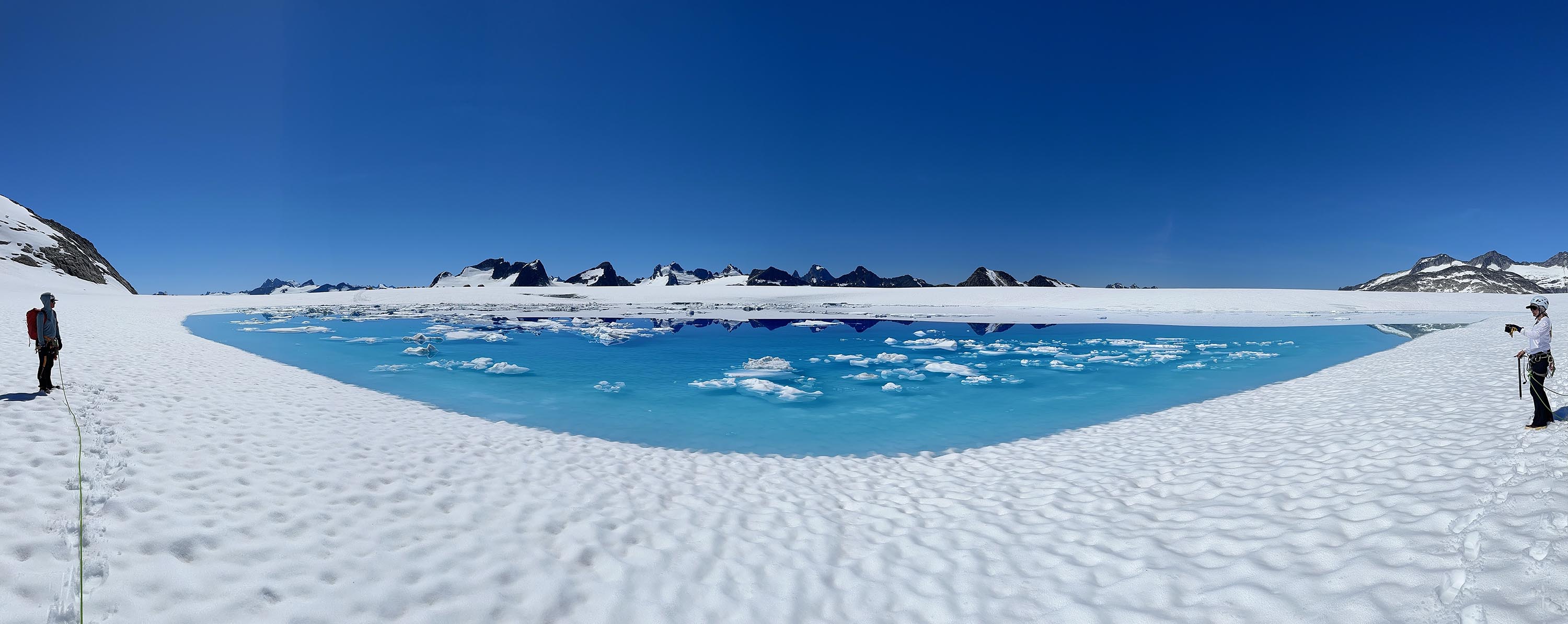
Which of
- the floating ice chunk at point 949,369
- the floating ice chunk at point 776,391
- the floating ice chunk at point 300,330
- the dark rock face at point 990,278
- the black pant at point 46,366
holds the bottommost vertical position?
the floating ice chunk at point 776,391

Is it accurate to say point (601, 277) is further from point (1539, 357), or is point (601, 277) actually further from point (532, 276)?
point (1539, 357)

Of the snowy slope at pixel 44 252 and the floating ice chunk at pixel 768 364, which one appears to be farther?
the snowy slope at pixel 44 252

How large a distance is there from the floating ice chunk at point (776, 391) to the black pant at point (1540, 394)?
11.2m

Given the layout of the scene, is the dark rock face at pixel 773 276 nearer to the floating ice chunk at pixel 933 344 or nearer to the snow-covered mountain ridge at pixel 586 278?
the snow-covered mountain ridge at pixel 586 278

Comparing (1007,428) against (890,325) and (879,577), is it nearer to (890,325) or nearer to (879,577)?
(879,577)

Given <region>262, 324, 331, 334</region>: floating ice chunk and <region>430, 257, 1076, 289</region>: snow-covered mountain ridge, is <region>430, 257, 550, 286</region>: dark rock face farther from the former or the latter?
<region>262, 324, 331, 334</region>: floating ice chunk

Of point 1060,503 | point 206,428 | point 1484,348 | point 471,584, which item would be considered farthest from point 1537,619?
point 1484,348

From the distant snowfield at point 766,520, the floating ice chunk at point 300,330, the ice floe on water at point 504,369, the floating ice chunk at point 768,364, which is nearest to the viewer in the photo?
the distant snowfield at point 766,520

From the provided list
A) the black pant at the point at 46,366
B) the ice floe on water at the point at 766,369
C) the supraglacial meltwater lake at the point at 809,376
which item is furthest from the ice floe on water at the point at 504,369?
the black pant at the point at 46,366

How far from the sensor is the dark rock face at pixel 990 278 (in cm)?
11956

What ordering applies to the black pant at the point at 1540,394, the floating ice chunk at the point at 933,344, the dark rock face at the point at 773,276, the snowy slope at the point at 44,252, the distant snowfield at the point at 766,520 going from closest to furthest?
the distant snowfield at the point at 766,520 → the black pant at the point at 1540,394 → the floating ice chunk at the point at 933,344 → the snowy slope at the point at 44,252 → the dark rock face at the point at 773,276

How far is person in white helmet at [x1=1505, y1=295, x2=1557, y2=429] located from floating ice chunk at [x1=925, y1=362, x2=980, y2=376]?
1094 cm

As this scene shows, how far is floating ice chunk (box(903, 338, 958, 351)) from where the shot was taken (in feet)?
84.8

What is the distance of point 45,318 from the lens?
9055 millimetres
